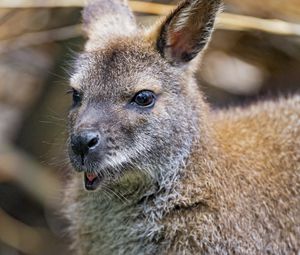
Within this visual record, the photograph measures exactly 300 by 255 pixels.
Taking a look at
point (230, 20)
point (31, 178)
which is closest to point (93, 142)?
point (230, 20)

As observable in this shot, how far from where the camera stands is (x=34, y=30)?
7.52 meters

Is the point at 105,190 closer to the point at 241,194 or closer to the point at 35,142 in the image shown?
the point at 241,194

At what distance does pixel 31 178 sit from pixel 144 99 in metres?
2.69

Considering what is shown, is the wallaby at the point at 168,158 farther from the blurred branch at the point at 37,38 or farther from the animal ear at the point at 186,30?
the blurred branch at the point at 37,38

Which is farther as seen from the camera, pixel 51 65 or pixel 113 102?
pixel 51 65

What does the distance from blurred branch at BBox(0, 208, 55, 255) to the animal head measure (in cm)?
258

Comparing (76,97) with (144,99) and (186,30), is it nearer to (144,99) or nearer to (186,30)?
(144,99)

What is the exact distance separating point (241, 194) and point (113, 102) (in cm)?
102

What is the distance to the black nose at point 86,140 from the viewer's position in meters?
5.32

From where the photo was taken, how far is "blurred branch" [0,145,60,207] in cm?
802

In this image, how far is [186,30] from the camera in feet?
19.0

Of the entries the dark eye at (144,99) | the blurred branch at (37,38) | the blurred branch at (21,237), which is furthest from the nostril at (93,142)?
the blurred branch at (21,237)

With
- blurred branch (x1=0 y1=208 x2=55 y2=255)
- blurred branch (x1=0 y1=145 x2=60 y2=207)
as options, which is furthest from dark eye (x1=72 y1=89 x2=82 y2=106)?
blurred branch (x1=0 y1=208 x2=55 y2=255)

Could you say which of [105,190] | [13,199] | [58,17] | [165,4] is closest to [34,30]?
[58,17]
